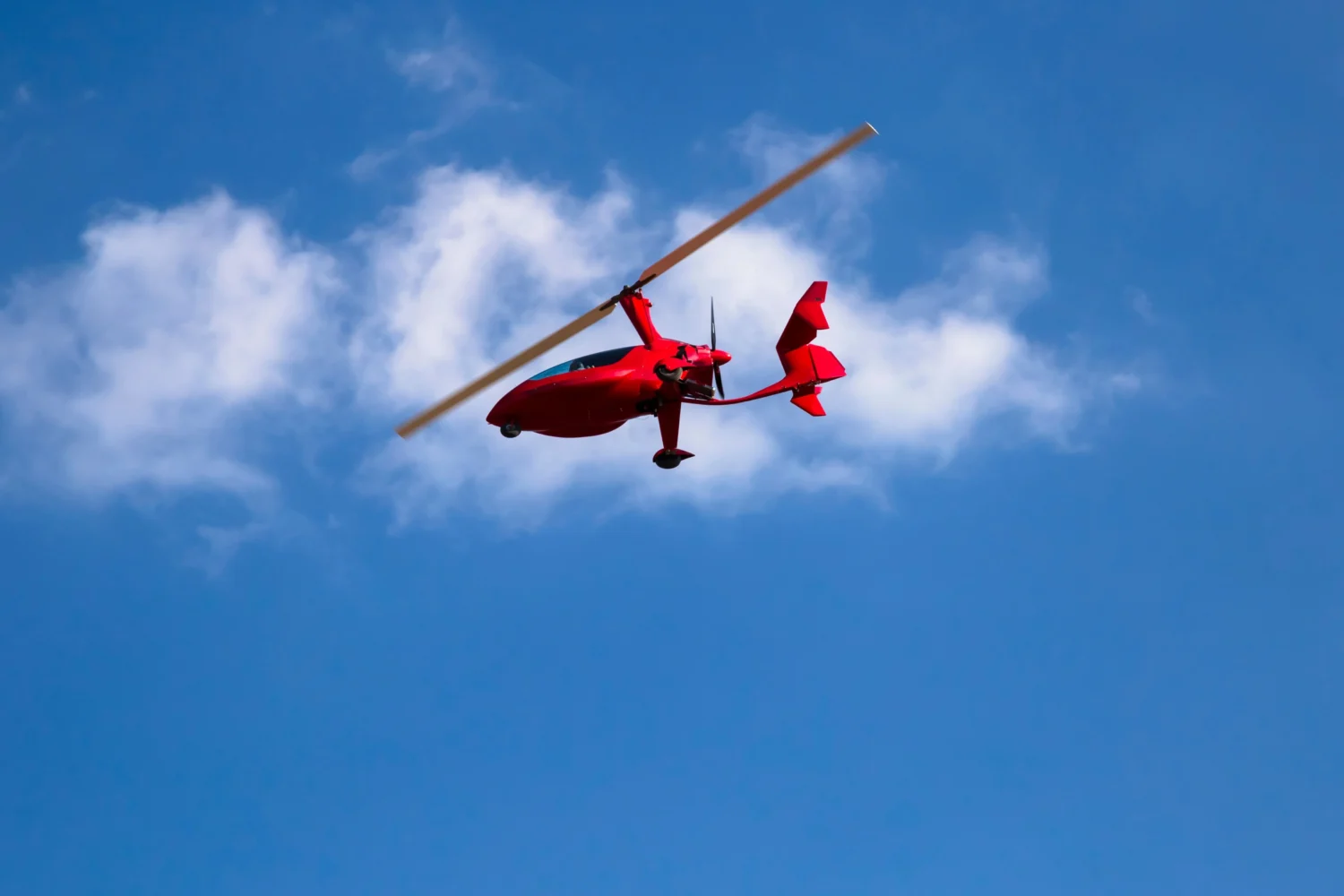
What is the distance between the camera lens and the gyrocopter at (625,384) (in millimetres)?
53344

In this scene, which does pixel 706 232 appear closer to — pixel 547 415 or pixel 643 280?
pixel 643 280

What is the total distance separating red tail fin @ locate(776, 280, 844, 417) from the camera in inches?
2183

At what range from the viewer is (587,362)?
177 ft

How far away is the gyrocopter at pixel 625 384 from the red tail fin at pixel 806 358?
0.04 m

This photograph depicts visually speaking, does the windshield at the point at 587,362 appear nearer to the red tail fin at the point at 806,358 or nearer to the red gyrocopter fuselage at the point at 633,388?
the red gyrocopter fuselage at the point at 633,388

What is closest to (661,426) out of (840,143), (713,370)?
(713,370)

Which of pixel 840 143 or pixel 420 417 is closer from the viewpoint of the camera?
pixel 840 143

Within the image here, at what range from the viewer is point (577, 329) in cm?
5397

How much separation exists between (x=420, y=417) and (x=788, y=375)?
13632 millimetres

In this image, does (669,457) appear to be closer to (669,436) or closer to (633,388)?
(669,436)

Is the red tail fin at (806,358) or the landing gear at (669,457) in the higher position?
the red tail fin at (806,358)

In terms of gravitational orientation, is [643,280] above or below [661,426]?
above

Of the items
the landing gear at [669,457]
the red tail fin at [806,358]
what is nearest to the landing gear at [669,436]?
the landing gear at [669,457]

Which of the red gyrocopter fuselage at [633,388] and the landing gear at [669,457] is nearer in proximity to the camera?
the red gyrocopter fuselage at [633,388]
